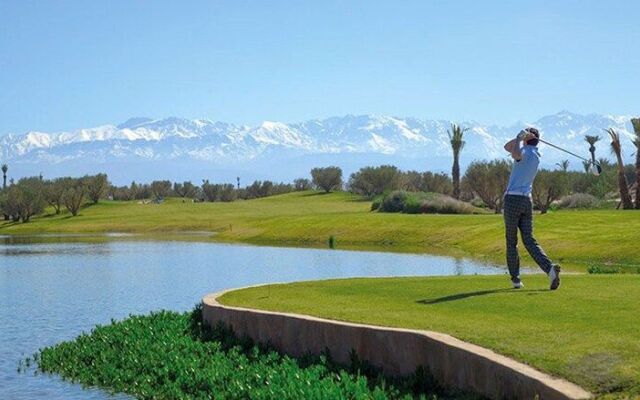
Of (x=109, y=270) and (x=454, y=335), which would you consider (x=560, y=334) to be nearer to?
(x=454, y=335)

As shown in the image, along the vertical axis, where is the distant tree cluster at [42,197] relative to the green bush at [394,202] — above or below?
above

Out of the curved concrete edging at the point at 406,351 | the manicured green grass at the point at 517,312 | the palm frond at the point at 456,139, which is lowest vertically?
the curved concrete edging at the point at 406,351

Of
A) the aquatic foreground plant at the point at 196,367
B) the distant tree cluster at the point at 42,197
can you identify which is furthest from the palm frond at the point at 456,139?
the aquatic foreground plant at the point at 196,367

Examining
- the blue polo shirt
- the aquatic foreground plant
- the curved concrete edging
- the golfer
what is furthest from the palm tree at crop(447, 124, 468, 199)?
the curved concrete edging

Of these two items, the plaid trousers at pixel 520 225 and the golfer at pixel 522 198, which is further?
the plaid trousers at pixel 520 225

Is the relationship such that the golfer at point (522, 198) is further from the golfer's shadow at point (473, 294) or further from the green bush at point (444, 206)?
the green bush at point (444, 206)

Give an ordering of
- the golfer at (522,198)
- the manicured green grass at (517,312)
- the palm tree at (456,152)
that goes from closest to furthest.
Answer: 1. the manicured green grass at (517,312)
2. the golfer at (522,198)
3. the palm tree at (456,152)

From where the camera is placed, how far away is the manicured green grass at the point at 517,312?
12.1m

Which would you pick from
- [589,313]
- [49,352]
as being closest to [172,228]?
[49,352]

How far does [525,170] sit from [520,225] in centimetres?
115

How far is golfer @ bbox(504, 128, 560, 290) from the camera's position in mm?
18766

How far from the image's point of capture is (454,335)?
14133mm

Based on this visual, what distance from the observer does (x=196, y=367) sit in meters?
17.8

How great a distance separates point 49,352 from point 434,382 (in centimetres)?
1130
